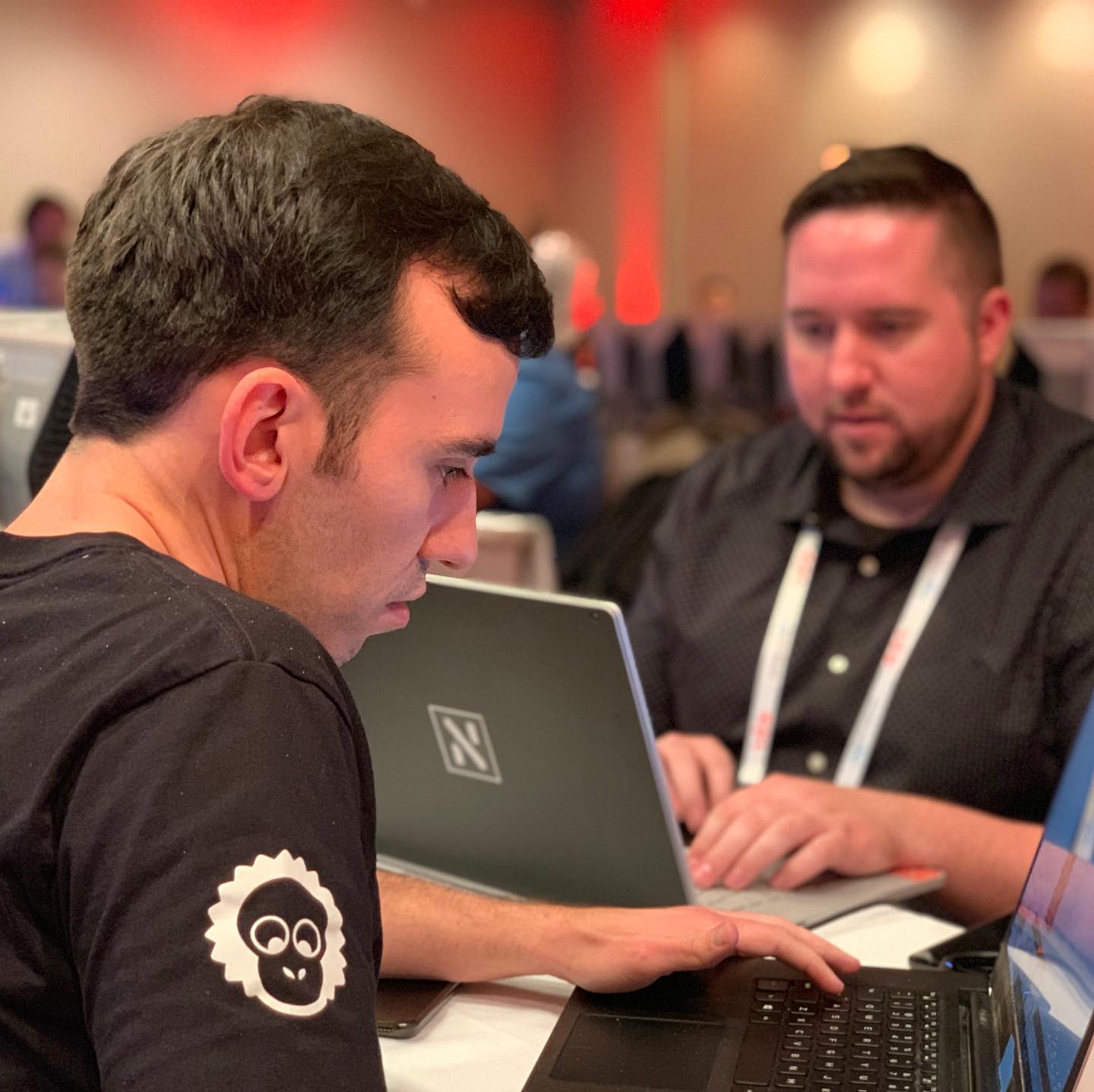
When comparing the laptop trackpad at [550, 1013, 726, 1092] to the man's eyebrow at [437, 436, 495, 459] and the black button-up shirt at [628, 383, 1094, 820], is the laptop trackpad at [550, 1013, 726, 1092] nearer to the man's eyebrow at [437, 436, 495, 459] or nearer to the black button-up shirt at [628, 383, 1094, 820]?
the man's eyebrow at [437, 436, 495, 459]

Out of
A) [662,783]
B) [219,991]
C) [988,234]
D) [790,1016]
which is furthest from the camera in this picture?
[988,234]

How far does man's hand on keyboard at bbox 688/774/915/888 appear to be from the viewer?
4.66ft

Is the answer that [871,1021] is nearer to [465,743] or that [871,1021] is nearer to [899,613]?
[465,743]

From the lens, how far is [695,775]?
1.62 metres

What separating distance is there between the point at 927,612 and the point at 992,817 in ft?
1.18

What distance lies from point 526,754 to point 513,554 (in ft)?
4.49

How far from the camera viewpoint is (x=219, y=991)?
2.14 feet

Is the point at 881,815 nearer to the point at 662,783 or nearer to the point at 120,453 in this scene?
the point at 662,783

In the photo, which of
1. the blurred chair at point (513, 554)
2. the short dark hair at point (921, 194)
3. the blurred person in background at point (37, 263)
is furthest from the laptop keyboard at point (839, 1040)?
the blurred person in background at point (37, 263)

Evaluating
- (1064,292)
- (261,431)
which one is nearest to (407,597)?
(261,431)

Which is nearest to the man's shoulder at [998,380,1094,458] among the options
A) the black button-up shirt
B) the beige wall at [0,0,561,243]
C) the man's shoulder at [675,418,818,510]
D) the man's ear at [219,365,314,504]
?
the black button-up shirt

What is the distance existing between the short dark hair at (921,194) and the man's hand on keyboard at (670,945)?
1.17 metres

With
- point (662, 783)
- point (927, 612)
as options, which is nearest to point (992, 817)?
point (927, 612)

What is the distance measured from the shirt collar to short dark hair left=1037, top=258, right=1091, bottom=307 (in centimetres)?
623
